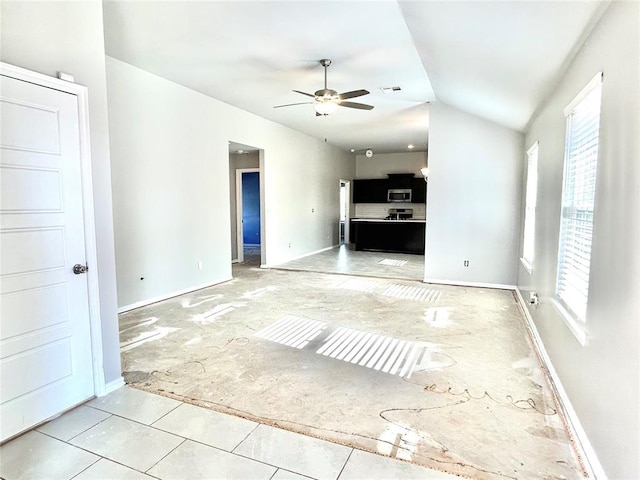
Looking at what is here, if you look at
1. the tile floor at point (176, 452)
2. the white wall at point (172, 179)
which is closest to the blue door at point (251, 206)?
the white wall at point (172, 179)

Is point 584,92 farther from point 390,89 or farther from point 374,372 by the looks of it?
point 390,89

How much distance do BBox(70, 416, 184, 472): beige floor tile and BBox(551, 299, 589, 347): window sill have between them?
2.30m

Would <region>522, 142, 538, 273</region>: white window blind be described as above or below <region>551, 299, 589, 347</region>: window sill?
above

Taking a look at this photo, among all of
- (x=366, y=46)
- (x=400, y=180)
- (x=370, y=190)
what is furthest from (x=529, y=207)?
(x=370, y=190)

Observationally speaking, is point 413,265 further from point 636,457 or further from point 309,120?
point 636,457

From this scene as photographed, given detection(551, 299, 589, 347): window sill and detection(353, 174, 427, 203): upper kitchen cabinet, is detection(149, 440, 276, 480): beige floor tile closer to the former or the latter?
detection(551, 299, 589, 347): window sill

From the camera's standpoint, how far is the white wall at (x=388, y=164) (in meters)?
10.8

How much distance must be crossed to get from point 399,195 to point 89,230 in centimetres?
933

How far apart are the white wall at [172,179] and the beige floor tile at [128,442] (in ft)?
8.02

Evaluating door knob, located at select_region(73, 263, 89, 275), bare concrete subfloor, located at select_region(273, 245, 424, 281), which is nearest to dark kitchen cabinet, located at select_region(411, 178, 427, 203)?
bare concrete subfloor, located at select_region(273, 245, 424, 281)

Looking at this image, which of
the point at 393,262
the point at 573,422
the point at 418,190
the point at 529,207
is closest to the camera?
the point at 573,422

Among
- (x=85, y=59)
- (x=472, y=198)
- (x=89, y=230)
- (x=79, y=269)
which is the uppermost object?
(x=85, y=59)

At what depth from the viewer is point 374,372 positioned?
111 inches

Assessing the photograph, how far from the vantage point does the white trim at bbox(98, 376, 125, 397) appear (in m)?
2.50
